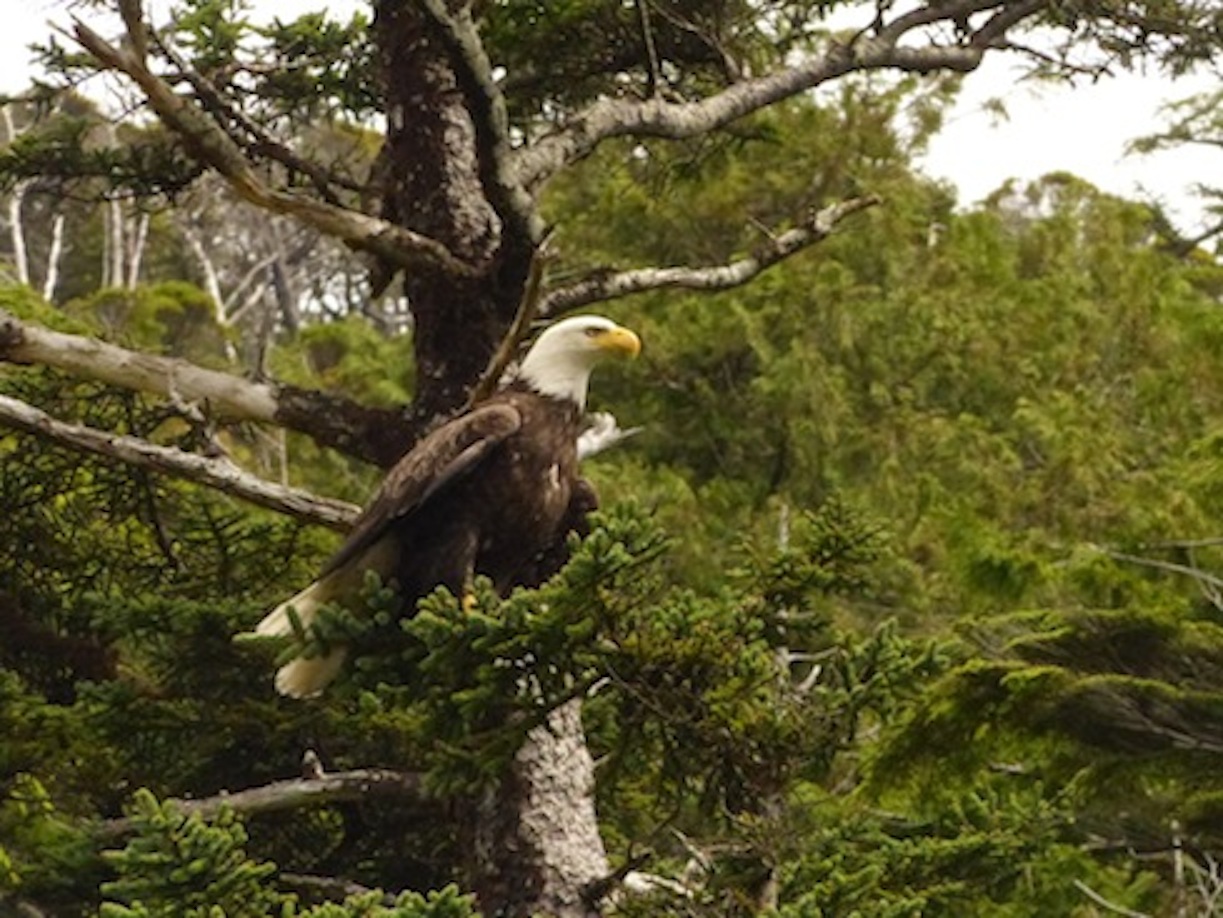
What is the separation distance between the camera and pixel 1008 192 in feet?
65.7

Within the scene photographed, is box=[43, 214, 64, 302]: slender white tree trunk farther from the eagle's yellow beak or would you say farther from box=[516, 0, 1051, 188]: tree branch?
the eagle's yellow beak

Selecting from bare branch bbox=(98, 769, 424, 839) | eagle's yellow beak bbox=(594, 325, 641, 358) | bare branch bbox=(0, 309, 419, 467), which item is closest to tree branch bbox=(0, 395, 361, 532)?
bare branch bbox=(0, 309, 419, 467)

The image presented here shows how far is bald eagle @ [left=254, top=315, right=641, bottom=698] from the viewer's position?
4.00 metres

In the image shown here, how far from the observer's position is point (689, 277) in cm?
524

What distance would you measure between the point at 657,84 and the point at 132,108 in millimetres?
1468

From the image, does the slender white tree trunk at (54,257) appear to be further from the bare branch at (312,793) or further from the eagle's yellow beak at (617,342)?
the eagle's yellow beak at (617,342)

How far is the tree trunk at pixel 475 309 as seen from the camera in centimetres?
429

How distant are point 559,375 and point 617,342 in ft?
0.70

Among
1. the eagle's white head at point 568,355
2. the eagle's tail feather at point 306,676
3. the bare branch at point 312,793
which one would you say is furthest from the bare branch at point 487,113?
the bare branch at point 312,793

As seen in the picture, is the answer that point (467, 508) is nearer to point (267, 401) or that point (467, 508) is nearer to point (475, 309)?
point (475, 309)

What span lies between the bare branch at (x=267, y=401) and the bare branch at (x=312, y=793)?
824 millimetres

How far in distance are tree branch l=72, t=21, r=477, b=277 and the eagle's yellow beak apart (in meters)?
0.47

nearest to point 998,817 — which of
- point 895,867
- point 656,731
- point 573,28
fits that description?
point 895,867

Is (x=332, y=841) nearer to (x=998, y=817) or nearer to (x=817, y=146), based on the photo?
(x=998, y=817)
